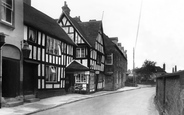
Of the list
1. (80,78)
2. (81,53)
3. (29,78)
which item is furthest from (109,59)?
(29,78)

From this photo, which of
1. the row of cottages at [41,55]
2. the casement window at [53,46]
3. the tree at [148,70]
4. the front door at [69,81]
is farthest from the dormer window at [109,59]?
the tree at [148,70]

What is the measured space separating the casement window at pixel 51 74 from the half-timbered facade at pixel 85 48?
350cm

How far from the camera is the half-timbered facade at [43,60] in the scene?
1554 centimetres

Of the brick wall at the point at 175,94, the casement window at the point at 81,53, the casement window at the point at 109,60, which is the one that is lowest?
the brick wall at the point at 175,94

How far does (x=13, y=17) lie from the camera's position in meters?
13.1

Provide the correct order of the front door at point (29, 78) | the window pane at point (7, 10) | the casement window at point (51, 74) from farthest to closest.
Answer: the casement window at point (51, 74) → the front door at point (29, 78) → the window pane at point (7, 10)

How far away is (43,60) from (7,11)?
5.82 meters

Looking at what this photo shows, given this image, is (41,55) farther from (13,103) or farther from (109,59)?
(109,59)

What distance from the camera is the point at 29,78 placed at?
15.7m

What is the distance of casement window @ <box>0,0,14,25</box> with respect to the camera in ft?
40.0

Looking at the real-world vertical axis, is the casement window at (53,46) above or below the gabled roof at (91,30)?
below

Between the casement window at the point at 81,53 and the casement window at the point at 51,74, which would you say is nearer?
the casement window at the point at 51,74

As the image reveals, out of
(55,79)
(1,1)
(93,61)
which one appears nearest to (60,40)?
(55,79)

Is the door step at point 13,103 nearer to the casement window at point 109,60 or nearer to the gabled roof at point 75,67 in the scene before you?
the gabled roof at point 75,67
